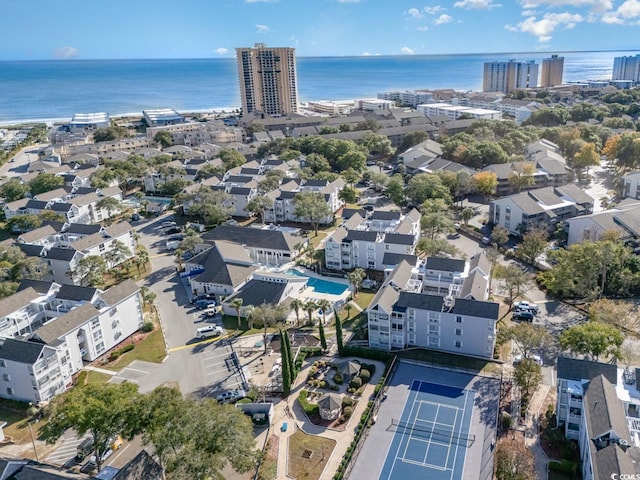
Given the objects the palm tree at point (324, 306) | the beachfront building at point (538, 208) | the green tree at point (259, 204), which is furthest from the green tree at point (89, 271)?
the beachfront building at point (538, 208)

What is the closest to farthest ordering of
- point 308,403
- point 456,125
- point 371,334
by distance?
point 308,403 → point 371,334 → point 456,125

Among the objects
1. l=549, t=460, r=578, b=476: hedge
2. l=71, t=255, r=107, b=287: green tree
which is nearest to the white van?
l=71, t=255, r=107, b=287: green tree

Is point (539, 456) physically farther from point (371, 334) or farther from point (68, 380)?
point (68, 380)

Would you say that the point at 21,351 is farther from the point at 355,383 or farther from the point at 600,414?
the point at 600,414

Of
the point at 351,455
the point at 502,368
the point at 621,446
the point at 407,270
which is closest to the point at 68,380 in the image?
the point at 351,455

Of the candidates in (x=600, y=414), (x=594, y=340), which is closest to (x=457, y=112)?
(x=594, y=340)

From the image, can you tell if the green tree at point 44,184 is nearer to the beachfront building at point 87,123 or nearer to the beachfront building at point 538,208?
the beachfront building at point 87,123
